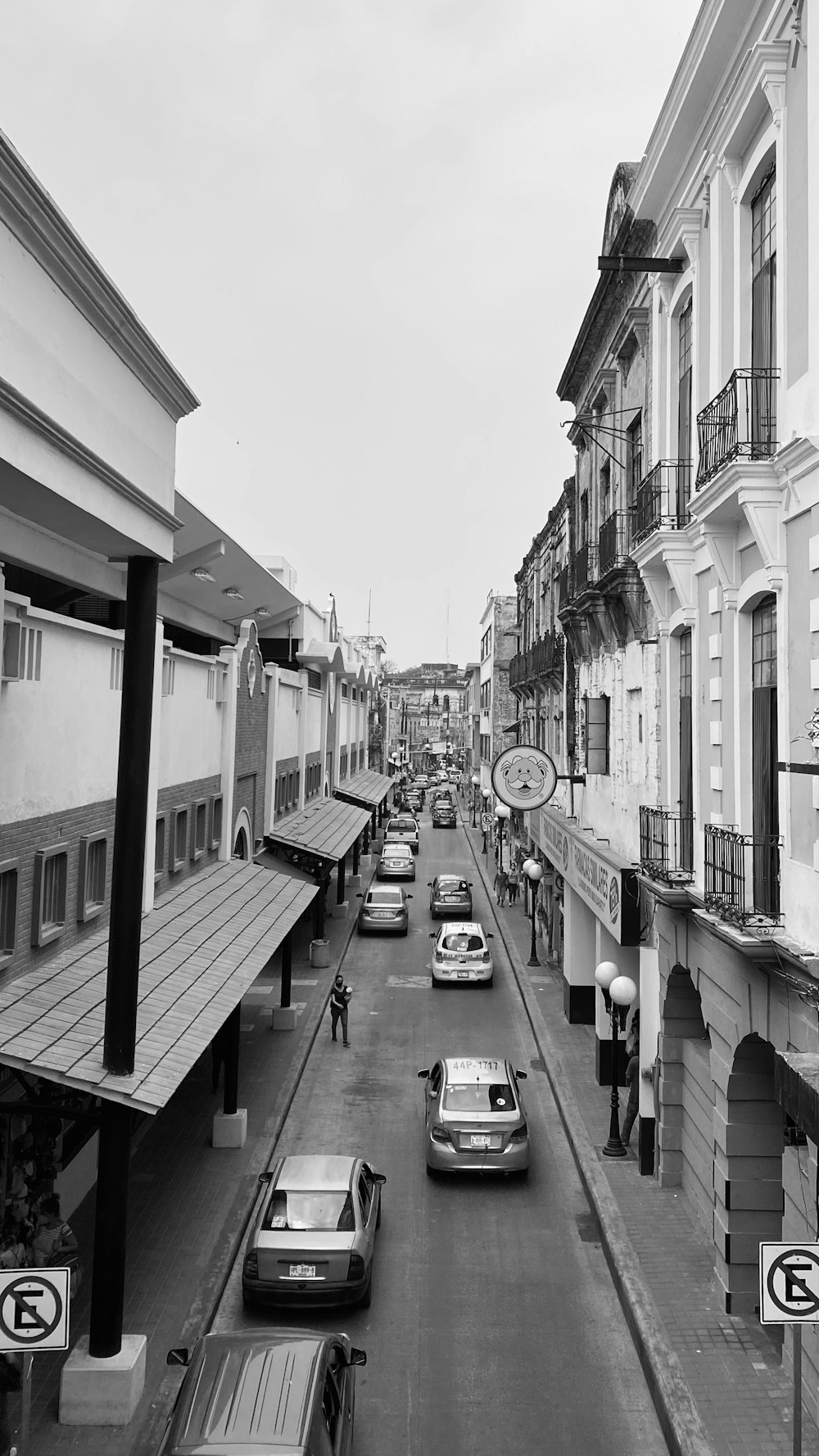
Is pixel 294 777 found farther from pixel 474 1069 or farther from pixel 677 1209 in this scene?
pixel 677 1209

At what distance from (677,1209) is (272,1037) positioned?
1038 cm

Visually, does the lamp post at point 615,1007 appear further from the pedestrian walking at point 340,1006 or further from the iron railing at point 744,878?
the pedestrian walking at point 340,1006

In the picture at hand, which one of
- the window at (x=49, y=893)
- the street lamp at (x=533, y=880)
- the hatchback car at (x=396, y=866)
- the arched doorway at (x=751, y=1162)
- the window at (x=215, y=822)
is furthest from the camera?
the hatchback car at (x=396, y=866)

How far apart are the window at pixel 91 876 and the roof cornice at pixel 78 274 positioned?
5.69m

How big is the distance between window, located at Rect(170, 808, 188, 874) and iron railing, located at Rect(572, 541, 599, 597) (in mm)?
8748

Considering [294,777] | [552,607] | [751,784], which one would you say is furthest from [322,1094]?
[552,607]

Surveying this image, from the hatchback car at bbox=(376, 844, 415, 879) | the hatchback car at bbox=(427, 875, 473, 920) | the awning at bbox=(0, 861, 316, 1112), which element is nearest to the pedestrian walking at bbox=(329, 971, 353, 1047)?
the awning at bbox=(0, 861, 316, 1112)

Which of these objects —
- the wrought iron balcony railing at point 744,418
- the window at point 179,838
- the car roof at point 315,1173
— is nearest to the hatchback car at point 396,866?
the window at point 179,838

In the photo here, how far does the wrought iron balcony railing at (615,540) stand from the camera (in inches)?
682

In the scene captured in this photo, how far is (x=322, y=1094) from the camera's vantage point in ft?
59.8

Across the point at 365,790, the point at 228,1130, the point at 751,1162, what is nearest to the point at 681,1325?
the point at 751,1162

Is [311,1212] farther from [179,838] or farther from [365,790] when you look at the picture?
[365,790]

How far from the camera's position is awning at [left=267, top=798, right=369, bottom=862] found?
2716 cm

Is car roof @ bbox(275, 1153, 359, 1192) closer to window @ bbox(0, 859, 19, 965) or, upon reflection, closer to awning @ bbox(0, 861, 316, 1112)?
awning @ bbox(0, 861, 316, 1112)
